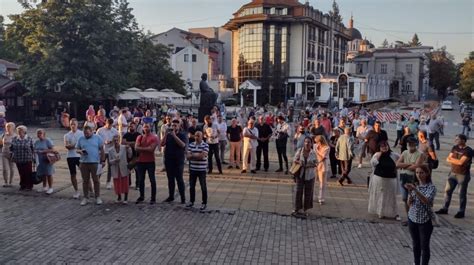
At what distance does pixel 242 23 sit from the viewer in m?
65.7

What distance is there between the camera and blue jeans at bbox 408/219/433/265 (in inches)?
237

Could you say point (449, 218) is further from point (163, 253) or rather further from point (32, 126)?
point (32, 126)

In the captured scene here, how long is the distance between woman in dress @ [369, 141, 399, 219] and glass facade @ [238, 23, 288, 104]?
176 ft

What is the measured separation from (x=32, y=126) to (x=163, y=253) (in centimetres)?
2555

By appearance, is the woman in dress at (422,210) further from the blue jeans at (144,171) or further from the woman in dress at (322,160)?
the blue jeans at (144,171)

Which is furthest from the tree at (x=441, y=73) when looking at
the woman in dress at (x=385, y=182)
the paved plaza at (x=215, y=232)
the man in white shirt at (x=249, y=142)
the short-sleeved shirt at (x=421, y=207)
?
the short-sleeved shirt at (x=421, y=207)

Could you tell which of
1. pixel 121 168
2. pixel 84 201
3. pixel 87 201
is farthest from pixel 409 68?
pixel 84 201

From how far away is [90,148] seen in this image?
9.57m

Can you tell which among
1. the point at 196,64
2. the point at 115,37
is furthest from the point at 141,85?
the point at 196,64

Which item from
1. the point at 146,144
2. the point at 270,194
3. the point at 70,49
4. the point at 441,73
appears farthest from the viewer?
the point at 441,73

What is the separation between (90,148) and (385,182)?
6060 millimetres

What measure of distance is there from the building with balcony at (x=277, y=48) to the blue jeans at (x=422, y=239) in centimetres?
5573

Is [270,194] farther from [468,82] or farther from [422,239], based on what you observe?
[468,82]

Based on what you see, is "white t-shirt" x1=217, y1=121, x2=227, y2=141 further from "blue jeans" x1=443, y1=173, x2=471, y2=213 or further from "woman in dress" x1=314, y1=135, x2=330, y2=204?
"blue jeans" x1=443, y1=173, x2=471, y2=213
